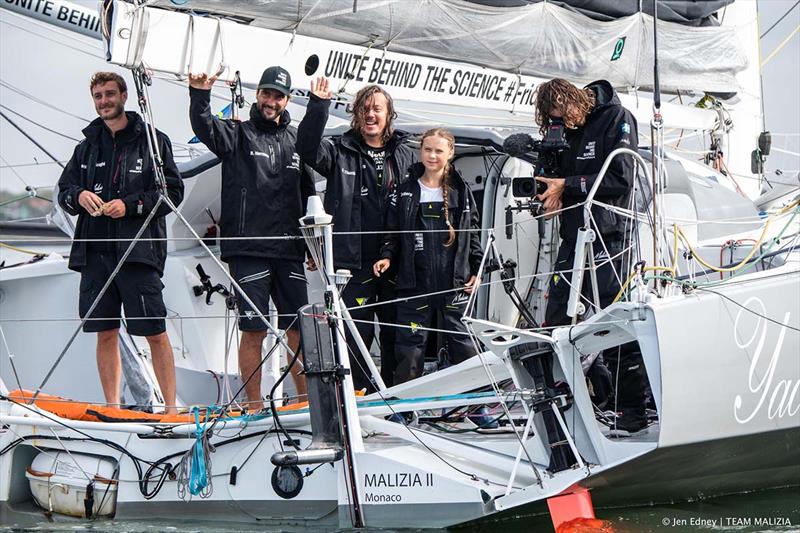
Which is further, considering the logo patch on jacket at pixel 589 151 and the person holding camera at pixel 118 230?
the person holding camera at pixel 118 230

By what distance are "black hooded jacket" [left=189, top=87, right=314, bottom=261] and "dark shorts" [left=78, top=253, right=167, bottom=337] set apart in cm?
40

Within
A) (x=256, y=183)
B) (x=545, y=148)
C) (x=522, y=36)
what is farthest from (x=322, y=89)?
(x=522, y=36)

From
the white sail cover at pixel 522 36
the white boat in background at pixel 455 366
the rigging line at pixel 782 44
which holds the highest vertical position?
the rigging line at pixel 782 44

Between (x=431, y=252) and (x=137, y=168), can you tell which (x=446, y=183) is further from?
(x=137, y=168)

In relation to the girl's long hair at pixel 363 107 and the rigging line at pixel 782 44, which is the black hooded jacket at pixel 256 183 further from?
the rigging line at pixel 782 44

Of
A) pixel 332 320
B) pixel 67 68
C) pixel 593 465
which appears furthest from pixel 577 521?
pixel 67 68

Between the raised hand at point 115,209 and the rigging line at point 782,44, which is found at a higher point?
the rigging line at point 782,44

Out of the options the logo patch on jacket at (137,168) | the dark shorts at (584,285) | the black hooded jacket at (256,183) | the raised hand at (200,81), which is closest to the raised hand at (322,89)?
the black hooded jacket at (256,183)

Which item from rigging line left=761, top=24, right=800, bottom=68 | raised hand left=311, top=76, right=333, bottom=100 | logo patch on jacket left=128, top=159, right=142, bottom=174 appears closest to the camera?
raised hand left=311, top=76, right=333, bottom=100

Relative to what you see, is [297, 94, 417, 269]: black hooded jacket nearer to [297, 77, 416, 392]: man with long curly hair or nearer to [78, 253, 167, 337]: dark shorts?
[297, 77, 416, 392]: man with long curly hair

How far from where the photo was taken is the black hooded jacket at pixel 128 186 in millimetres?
5844

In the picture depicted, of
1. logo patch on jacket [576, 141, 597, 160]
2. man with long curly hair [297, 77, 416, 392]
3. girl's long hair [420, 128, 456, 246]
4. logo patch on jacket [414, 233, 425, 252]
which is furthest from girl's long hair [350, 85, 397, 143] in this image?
logo patch on jacket [576, 141, 597, 160]

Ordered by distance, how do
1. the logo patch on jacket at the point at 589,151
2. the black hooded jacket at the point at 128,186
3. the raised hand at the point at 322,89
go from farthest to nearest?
the black hooded jacket at the point at 128,186 < the raised hand at the point at 322,89 < the logo patch on jacket at the point at 589,151

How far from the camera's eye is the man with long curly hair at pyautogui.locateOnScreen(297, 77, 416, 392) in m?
5.79
